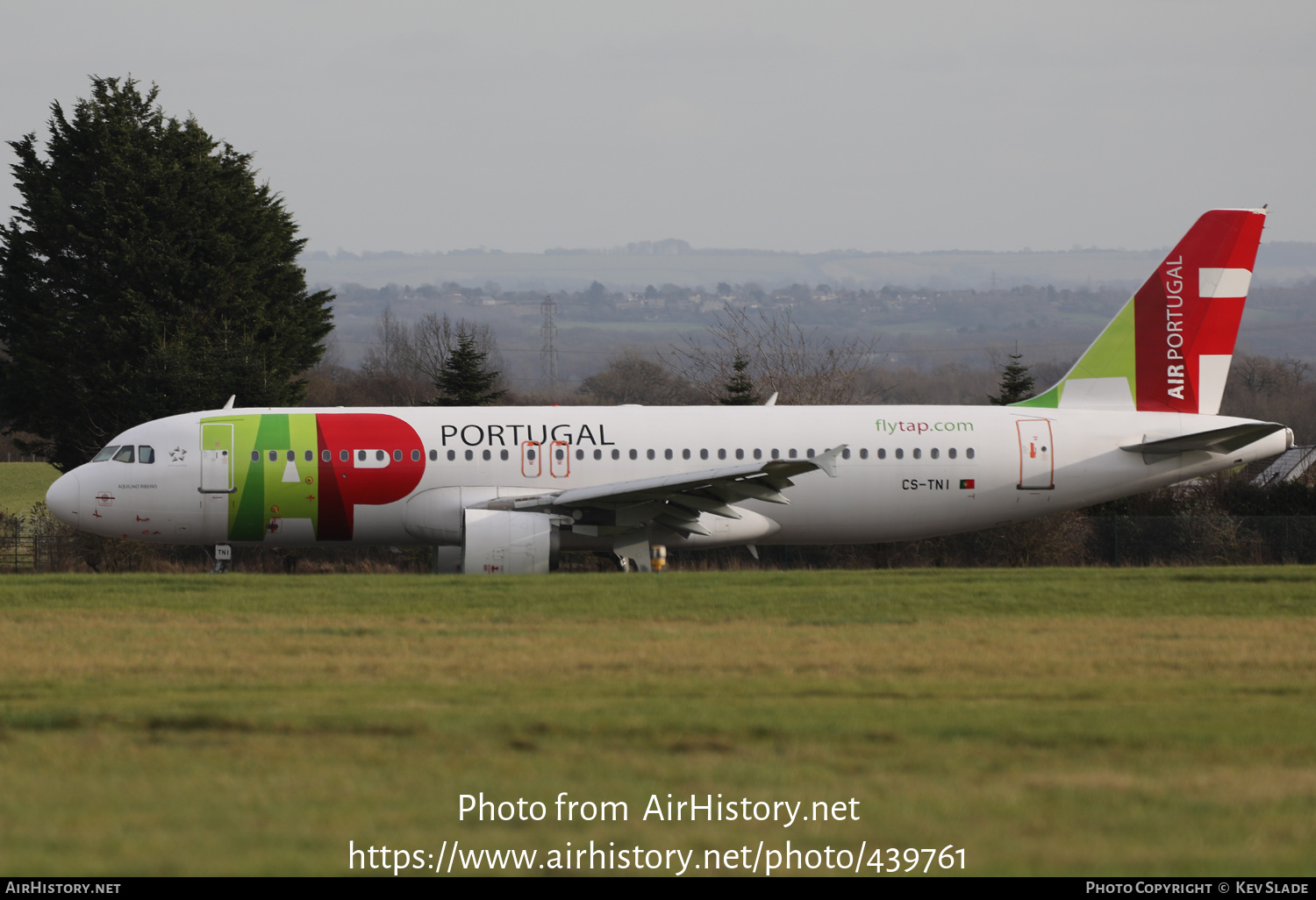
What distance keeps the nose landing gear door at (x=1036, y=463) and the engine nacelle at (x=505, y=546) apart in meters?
8.91

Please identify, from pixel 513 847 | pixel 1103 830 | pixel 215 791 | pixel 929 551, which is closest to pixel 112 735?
pixel 215 791

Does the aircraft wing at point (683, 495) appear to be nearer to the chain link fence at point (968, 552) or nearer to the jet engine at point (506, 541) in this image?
the jet engine at point (506, 541)

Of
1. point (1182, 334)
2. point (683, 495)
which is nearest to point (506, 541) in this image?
point (683, 495)

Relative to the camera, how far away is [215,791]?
8641mm

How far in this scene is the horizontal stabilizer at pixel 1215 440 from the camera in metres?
25.6

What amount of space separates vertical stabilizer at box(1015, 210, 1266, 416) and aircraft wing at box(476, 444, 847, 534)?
628cm

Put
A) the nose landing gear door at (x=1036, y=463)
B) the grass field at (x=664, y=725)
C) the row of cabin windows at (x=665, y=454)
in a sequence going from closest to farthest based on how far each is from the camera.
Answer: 1. the grass field at (x=664, y=725)
2. the row of cabin windows at (x=665, y=454)
3. the nose landing gear door at (x=1036, y=463)

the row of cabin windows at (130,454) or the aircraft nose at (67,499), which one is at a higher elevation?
the row of cabin windows at (130,454)

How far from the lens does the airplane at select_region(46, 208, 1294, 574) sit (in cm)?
2544

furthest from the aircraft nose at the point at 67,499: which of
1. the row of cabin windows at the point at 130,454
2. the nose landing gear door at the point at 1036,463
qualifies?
the nose landing gear door at the point at 1036,463

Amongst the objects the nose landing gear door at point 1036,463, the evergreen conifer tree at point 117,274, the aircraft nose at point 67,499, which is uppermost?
the evergreen conifer tree at point 117,274

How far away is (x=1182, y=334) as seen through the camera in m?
27.4

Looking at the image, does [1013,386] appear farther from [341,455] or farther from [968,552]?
[341,455]

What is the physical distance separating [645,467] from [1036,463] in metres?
7.24
